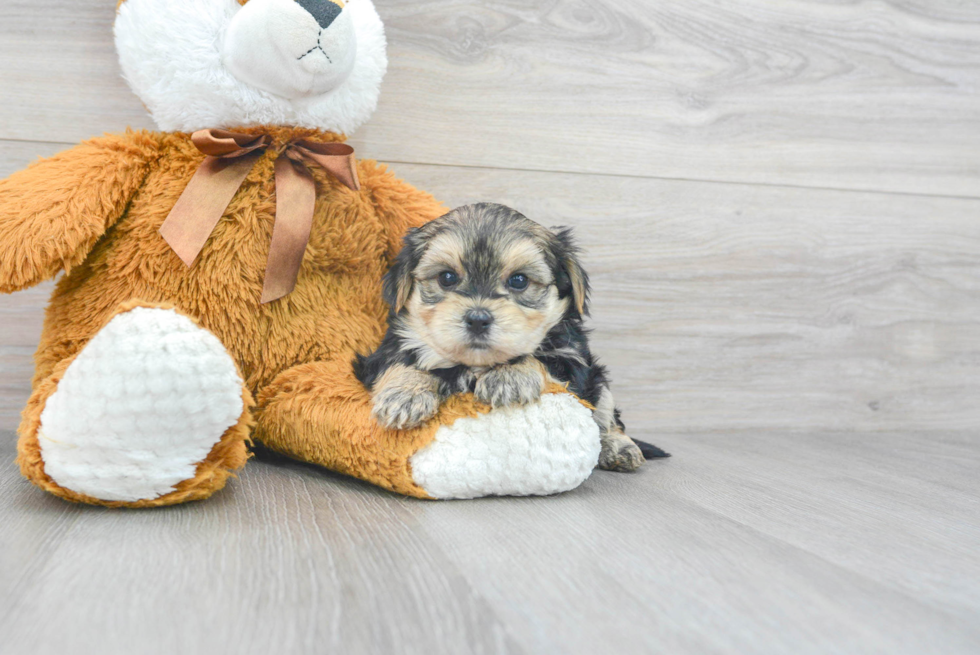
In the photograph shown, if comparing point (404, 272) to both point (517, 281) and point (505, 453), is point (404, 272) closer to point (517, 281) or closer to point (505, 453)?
point (517, 281)

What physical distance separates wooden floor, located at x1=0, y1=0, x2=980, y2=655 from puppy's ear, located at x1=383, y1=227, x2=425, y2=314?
15.2 inches

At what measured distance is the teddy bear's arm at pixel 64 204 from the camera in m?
1.32

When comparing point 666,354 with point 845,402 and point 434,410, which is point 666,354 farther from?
point 434,410

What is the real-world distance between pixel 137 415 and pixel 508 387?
0.62m

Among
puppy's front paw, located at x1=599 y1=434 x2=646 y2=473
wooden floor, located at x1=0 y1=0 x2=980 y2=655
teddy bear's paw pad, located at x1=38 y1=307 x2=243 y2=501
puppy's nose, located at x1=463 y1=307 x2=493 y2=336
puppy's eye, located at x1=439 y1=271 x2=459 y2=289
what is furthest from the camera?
puppy's front paw, located at x1=599 y1=434 x2=646 y2=473

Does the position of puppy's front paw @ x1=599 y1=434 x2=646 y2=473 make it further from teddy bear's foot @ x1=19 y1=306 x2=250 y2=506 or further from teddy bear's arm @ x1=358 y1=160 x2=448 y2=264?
teddy bear's foot @ x1=19 y1=306 x2=250 y2=506

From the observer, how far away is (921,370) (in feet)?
7.83

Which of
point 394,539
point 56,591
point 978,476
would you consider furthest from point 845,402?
point 56,591

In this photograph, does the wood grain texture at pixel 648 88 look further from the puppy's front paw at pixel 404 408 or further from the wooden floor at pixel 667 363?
the puppy's front paw at pixel 404 408

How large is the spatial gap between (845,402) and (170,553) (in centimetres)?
208

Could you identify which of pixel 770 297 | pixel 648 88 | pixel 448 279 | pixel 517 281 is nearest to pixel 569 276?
pixel 517 281

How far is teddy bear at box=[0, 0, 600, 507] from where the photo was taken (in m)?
1.16

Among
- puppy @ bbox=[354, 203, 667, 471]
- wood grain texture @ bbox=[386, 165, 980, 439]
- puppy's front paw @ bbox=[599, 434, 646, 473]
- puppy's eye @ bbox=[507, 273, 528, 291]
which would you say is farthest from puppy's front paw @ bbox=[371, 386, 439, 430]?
wood grain texture @ bbox=[386, 165, 980, 439]

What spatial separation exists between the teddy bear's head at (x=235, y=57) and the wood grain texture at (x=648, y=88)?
418mm
